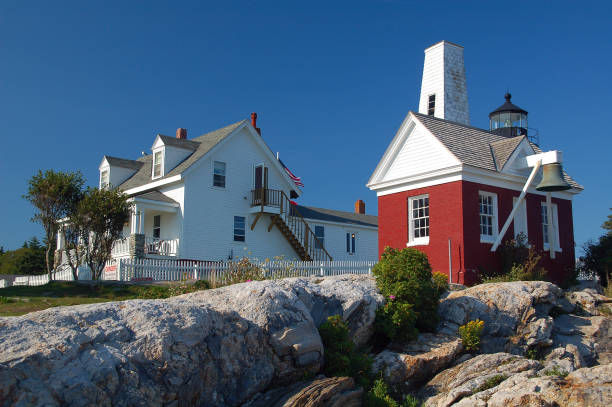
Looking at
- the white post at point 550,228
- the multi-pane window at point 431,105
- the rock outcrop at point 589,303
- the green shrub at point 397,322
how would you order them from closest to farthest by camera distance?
the green shrub at point 397,322 < the rock outcrop at point 589,303 < the white post at point 550,228 < the multi-pane window at point 431,105

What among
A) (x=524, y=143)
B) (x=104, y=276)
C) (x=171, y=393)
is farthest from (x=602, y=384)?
(x=104, y=276)

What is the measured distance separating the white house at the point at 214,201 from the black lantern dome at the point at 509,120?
1065 cm

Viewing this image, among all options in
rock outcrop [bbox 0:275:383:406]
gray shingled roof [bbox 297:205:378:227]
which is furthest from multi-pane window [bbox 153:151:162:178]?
rock outcrop [bbox 0:275:383:406]

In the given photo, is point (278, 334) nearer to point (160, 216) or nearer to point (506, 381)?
point (506, 381)

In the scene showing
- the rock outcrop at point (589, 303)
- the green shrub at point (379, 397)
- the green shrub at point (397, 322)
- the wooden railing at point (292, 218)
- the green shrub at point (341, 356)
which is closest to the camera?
the green shrub at point (379, 397)

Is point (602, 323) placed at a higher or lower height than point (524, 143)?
lower

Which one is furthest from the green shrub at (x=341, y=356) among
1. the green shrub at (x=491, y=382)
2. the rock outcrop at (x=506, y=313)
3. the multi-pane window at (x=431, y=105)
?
the multi-pane window at (x=431, y=105)

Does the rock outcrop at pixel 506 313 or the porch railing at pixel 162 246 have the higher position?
the porch railing at pixel 162 246

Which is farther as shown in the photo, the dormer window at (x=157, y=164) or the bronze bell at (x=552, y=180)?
the dormer window at (x=157, y=164)

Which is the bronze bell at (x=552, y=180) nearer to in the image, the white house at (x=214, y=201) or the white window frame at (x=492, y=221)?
the white window frame at (x=492, y=221)

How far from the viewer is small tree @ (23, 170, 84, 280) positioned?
65.6 ft

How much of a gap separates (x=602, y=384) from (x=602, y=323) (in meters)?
6.53

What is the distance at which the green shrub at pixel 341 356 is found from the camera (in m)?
10.8

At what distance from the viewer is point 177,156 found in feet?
96.5
